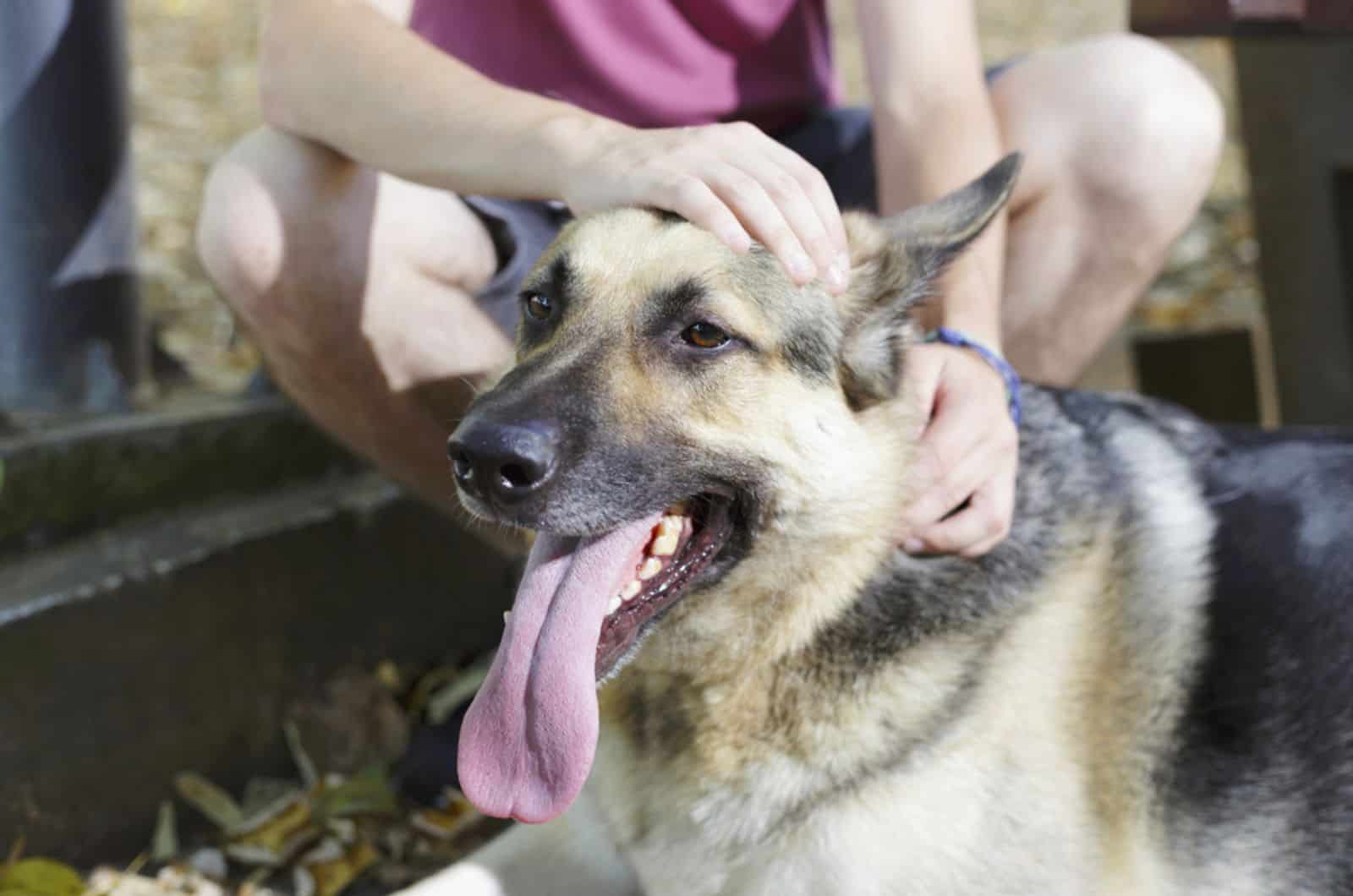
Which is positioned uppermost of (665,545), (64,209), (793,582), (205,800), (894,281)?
(64,209)

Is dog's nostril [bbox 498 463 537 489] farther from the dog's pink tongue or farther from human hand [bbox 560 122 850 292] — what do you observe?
human hand [bbox 560 122 850 292]

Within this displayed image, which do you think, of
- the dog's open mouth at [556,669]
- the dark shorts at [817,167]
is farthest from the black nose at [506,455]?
the dark shorts at [817,167]

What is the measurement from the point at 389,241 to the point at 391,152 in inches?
13.4

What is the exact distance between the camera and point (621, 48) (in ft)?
8.93

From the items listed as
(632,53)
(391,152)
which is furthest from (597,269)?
(632,53)

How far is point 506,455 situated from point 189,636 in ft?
4.13

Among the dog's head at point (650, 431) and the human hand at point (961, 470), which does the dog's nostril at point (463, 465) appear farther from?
the human hand at point (961, 470)

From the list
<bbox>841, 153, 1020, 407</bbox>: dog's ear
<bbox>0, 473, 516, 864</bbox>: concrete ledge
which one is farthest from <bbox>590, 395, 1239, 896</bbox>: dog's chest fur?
<bbox>0, 473, 516, 864</bbox>: concrete ledge

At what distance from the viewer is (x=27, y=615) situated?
7.64ft

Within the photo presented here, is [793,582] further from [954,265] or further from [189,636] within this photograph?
[189,636]

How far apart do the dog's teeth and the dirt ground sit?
252 cm

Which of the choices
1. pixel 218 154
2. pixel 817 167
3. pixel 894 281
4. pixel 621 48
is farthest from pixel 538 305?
pixel 218 154

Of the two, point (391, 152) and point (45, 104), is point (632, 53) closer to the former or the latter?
point (391, 152)

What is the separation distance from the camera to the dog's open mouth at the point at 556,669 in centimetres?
177
